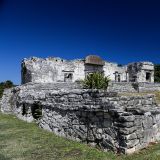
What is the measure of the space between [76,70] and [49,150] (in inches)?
861

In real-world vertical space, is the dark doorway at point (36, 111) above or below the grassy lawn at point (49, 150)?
above

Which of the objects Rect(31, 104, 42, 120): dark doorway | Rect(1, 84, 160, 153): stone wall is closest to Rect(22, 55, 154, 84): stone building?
Rect(31, 104, 42, 120): dark doorway

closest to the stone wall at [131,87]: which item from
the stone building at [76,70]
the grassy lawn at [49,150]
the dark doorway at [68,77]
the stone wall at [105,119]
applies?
the stone building at [76,70]

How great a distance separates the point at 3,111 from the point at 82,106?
11347mm

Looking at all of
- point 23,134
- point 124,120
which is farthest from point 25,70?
point 124,120

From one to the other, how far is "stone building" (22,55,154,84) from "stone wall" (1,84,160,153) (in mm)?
14663

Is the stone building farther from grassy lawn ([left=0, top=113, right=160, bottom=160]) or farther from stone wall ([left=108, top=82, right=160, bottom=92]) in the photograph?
grassy lawn ([left=0, top=113, right=160, bottom=160])

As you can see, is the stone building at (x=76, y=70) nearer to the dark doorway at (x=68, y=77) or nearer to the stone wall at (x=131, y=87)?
the dark doorway at (x=68, y=77)

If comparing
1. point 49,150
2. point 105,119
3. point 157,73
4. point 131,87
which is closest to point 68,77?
point 131,87

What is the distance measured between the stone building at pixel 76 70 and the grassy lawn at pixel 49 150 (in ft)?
51.5

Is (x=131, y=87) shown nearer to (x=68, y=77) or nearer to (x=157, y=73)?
(x=68, y=77)

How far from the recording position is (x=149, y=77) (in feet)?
101

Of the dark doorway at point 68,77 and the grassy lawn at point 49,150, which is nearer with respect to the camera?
the grassy lawn at point 49,150

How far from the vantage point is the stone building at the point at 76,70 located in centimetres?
2502
